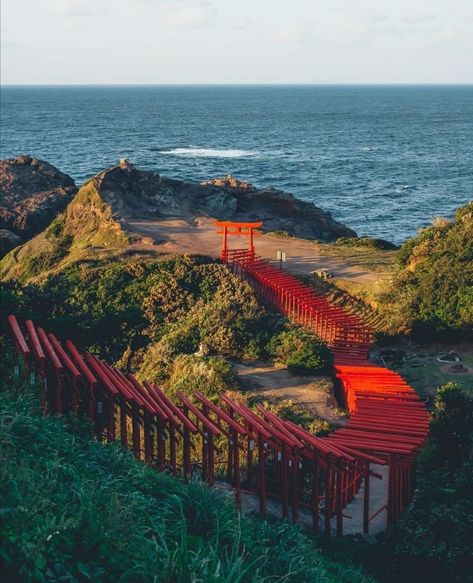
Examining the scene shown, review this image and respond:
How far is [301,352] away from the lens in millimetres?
20938

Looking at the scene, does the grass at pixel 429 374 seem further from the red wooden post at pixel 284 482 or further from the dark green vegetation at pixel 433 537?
the red wooden post at pixel 284 482

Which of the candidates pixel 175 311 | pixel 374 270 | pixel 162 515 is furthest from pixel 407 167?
pixel 162 515

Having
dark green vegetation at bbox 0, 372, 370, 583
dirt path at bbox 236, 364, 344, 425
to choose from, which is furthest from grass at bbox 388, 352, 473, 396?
dark green vegetation at bbox 0, 372, 370, 583

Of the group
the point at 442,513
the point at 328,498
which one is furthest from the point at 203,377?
the point at 442,513

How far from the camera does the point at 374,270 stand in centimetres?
2966

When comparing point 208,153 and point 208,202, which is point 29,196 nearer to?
point 208,202

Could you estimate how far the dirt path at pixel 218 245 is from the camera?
2967cm

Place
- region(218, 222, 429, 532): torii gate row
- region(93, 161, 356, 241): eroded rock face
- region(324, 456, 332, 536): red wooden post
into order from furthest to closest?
region(93, 161, 356, 241): eroded rock face
region(218, 222, 429, 532): torii gate row
region(324, 456, 332, 536): red wooden post

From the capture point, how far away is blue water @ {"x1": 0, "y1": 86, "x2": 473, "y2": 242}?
67.1 metres

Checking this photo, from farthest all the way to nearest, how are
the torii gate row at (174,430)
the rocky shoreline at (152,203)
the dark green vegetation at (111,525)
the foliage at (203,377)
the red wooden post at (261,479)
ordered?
the rocky shoreline at (152,203) < the foliage at (203,377) < the red wooden post at (261,479) < the torii gate row at (174,430) < the dark green vegetation at (111,525)

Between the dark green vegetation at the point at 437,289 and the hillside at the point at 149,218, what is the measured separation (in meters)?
8.74

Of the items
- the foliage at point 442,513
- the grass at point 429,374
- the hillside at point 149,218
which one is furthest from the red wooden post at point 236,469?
the hillside at point 149,218

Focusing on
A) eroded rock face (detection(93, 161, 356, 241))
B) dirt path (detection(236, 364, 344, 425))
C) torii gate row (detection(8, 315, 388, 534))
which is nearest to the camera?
torii gate row (detection(8, 315, 388, 534))

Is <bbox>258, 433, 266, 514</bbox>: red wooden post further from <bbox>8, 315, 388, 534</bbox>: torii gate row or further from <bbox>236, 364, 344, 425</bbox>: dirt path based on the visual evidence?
<bbox>236, 364, 344, 425</bbox>: dirt path
